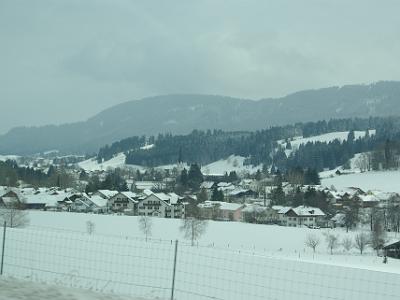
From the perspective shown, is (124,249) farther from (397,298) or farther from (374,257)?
(374,257)

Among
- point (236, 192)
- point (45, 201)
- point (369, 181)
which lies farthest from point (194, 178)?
point (45, 201)

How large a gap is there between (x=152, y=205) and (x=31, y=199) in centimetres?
1988

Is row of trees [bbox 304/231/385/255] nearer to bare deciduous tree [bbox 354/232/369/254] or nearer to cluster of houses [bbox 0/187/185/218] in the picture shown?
bare deciduous tree [bbox 354/232/369/254]

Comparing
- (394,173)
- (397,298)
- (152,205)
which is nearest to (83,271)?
(397,298)

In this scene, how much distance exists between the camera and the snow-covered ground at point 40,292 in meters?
8.79

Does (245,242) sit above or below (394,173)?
below

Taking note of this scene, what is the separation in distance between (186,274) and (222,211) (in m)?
75.5

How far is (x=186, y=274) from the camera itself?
11.3 meters

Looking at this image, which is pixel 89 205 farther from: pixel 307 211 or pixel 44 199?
pixel 307 211

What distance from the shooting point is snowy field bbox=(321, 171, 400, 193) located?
4770 inches

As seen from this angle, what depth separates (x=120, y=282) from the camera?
10820mm

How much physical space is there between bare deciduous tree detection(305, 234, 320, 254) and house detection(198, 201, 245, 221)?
24676mm

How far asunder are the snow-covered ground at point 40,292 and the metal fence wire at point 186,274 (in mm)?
553

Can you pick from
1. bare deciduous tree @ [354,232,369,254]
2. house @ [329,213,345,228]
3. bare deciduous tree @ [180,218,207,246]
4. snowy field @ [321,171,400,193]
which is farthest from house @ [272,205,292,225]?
snowy field @ [321,171,400,193]
